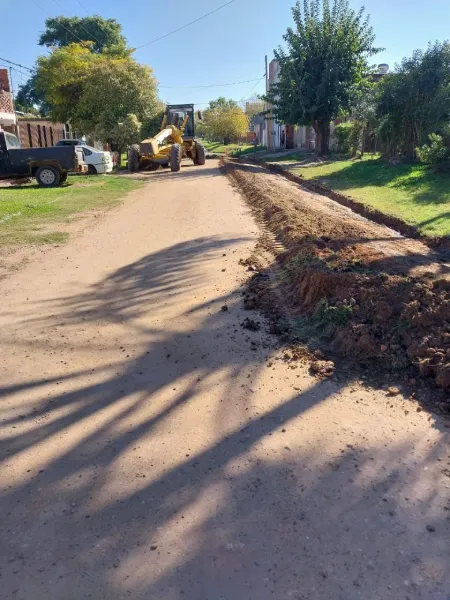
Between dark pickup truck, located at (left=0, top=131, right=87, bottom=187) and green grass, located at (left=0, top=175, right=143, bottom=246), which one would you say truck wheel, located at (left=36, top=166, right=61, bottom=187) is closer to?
dark pickup truck, located at (left=0, top=131, right=87, bottom=187)

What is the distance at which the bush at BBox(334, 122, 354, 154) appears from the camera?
29656 mm

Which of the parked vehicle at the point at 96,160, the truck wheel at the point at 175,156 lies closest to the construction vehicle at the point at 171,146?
the truck wheel at the point at 175,156

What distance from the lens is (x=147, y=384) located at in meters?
4.41

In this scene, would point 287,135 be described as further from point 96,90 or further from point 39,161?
point 39,161

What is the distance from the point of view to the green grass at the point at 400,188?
1052 cm

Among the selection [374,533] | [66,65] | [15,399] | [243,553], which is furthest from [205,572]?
[66,65]

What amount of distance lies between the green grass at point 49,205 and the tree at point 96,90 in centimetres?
1097

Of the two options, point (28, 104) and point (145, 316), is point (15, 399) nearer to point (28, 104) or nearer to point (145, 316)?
point (145, 316)

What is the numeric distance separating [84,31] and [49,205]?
54581 millimetres

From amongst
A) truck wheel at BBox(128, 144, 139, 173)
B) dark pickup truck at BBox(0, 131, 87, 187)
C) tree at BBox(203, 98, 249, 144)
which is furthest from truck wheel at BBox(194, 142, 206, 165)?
A: tree at BBox(203, 98, 249, 144)

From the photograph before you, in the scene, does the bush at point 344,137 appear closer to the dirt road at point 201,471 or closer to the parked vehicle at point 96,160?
the parked vehicle at point 96,160

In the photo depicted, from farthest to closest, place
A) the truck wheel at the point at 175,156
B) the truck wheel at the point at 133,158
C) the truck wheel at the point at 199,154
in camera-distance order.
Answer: the truck wheel at the point at 199,154 < the truck wheel at the point at 133,158 < the truck wheel at the point at 175,156

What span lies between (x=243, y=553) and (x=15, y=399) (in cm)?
244

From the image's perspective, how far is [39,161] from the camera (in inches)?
766
